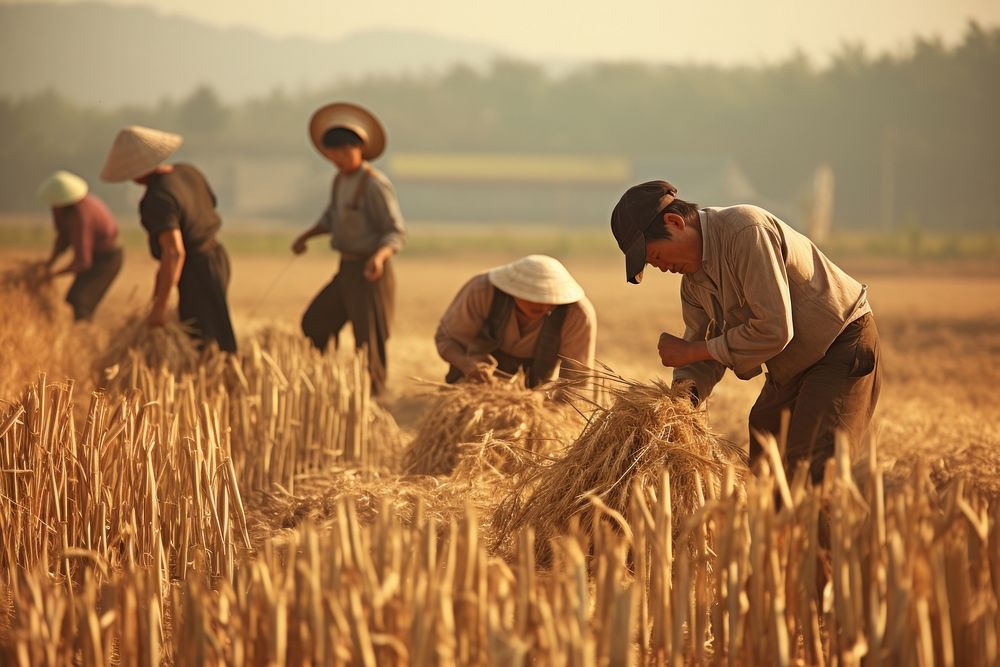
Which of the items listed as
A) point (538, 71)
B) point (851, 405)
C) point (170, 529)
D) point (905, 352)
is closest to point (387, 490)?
point (170, 529)

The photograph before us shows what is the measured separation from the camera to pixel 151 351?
5.36 metres

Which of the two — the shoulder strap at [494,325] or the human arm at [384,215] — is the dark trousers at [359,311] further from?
the shoulder strap at [494,325]

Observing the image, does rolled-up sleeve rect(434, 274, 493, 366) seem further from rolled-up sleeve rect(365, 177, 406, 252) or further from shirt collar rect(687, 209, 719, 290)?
shirt collar rect(687, 209, 719, 290)

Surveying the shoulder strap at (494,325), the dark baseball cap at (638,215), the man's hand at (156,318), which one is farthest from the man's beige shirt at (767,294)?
the man's hand at (156,318)

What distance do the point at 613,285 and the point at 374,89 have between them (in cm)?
4539

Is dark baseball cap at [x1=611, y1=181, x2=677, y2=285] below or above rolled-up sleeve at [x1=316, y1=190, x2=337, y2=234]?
above

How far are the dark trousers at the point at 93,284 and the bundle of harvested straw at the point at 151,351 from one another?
241cm

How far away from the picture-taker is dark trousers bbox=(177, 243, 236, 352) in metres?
5.60

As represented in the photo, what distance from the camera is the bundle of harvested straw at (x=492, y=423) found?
432 centimetres

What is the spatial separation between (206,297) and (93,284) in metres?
2.69

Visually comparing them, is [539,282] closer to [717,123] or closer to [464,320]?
[464,320]

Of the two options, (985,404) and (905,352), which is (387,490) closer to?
(985,404)

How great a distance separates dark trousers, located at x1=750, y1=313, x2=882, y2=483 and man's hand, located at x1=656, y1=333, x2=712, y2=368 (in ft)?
0.92

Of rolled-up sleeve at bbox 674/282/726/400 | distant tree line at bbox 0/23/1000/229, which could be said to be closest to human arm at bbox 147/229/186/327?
rolled-up sleeve at bbox 674/282/726/400
